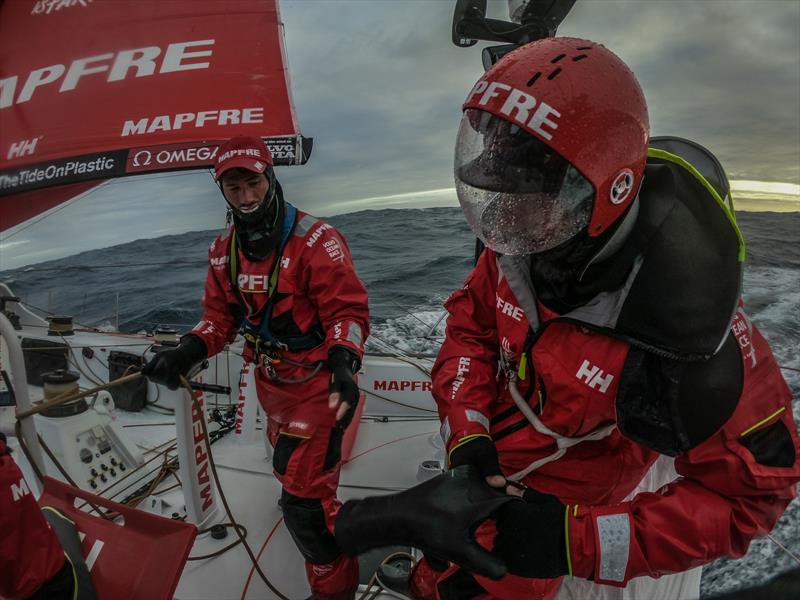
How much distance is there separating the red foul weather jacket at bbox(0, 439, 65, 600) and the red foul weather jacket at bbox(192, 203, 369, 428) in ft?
3.24

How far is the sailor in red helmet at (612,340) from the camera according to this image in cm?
87

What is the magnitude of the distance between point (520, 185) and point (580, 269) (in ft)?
0.83

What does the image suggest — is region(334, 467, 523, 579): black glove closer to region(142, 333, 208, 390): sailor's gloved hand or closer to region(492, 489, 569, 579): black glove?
region(492, 489, 569, 579): black glove

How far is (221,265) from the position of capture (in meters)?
2.33

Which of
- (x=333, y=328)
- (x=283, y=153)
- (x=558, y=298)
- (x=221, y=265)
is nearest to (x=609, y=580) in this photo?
(x=558, y=298)

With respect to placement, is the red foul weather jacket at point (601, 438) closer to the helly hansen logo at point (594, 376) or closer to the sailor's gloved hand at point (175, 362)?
the helly hansen logo at point (594, 376)

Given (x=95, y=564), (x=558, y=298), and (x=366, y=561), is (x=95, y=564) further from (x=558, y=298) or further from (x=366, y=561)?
(x=558, y=298)


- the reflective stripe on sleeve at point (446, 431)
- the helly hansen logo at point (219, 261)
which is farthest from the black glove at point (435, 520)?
the helly hansen logo at point (219, 261)

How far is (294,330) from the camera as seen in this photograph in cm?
224

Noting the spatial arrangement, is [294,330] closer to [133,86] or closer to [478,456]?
[478,456]

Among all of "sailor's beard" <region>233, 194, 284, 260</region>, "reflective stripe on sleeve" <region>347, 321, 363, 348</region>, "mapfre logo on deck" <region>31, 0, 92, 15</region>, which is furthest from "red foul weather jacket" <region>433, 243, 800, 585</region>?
"mapfre logo on deck" <region>31, 0, 92, 15</region>

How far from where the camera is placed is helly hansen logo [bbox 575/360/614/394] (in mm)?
1051

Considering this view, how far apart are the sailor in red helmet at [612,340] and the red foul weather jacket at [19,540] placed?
2.83 ft

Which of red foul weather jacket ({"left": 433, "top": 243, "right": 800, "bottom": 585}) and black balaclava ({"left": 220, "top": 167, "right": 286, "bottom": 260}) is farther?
black balaclava ({"left": 220, "top": 167, "right": 286, "bottom": 260})
